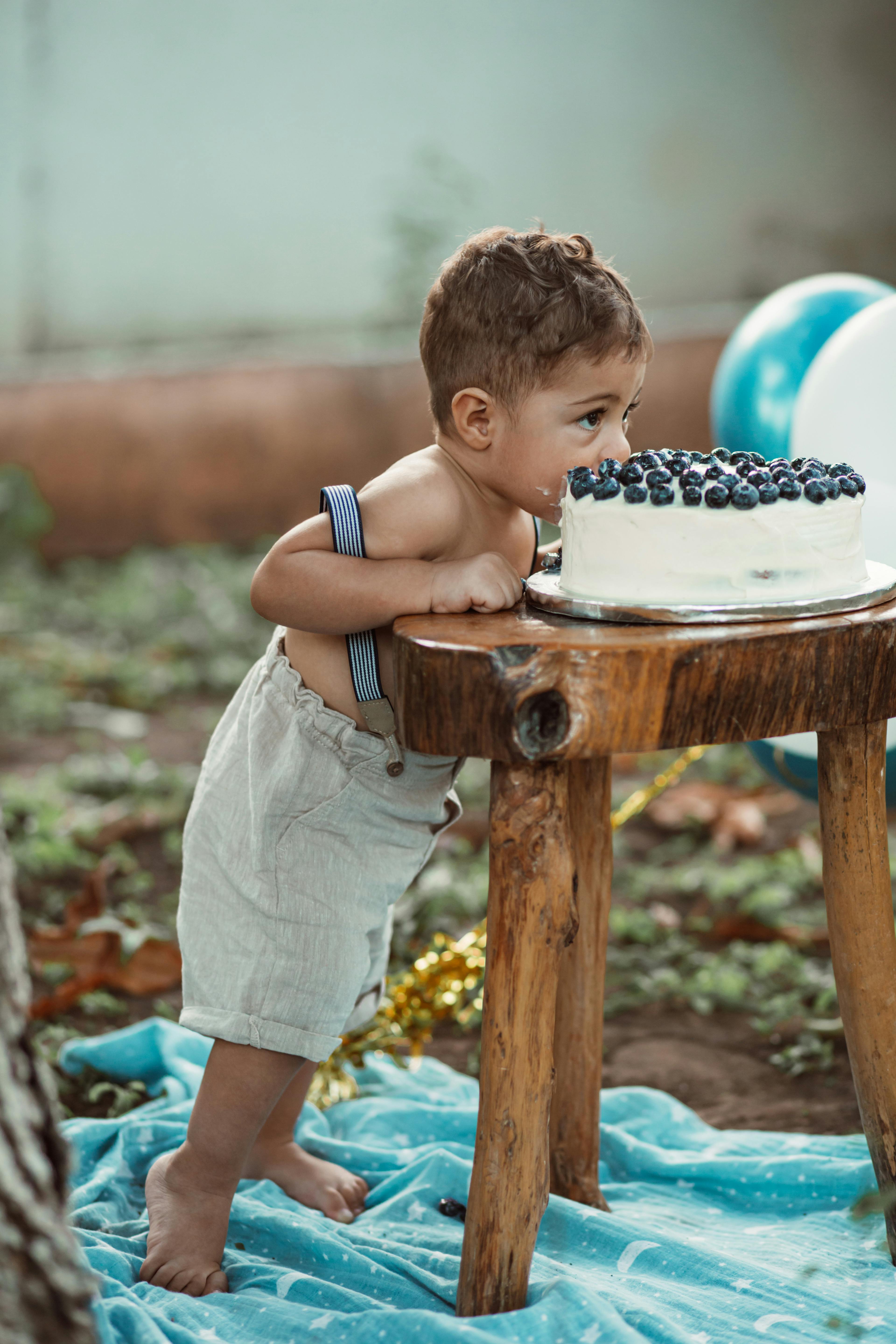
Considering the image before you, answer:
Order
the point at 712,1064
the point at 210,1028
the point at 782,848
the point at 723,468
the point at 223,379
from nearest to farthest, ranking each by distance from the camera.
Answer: the point at 723,468, the point at 210,1028, the point at 712,1064, the point at 782,848, the point at 223,379

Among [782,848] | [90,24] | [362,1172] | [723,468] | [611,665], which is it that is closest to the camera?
[611,665]

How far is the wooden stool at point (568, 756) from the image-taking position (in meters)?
1.05

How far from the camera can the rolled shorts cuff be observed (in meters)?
1.35

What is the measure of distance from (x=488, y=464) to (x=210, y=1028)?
69cm

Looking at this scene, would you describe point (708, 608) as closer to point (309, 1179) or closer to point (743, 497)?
point (743, 497)

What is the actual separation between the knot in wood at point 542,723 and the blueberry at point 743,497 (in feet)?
0.88

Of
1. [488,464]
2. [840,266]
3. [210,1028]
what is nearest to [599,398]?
[488,464]

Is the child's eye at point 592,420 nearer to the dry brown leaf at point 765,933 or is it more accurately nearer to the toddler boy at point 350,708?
the toddler boy at point 350,708

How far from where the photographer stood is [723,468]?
4.13 ft

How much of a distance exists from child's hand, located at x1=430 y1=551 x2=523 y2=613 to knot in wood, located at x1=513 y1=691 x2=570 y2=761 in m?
0.21

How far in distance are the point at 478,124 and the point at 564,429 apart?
Result: 5339 millimetres

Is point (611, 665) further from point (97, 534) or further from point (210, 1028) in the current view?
point (97, 534)

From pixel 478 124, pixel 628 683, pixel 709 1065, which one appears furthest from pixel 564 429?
pixel 478 124

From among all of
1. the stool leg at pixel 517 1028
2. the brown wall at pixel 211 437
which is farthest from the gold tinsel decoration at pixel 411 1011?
the brown wall at pixel 211 437
